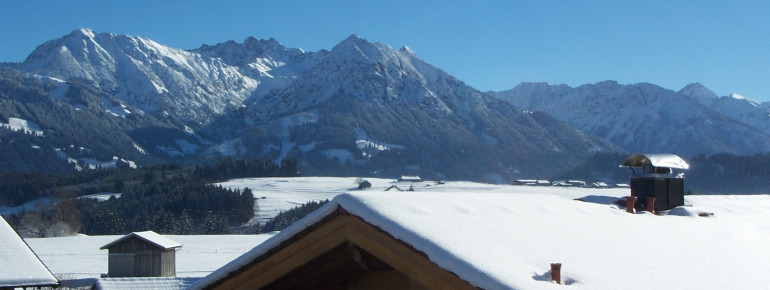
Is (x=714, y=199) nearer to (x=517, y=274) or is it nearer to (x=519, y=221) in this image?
(x=519, y=221)

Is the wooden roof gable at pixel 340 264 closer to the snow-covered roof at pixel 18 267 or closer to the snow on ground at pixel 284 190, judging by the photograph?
the snow-covered roof at pixel 18 267

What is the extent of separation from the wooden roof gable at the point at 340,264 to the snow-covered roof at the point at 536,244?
0.20 feet

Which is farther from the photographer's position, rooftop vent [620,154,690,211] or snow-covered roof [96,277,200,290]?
snow-covered roof [96,277,200,290]

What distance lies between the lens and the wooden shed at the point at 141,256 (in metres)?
42.7

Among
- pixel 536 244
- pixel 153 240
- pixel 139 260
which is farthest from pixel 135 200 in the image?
pixel 536 244

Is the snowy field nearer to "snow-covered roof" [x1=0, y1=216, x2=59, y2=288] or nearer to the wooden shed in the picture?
"snow-covered roof" [x1=0, y1=216, x2=59, y2=288]

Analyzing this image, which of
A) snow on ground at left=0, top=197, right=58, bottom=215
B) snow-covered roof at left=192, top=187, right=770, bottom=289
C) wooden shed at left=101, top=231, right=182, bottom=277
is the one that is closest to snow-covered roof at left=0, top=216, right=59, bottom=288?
wooden shed at left=101, top=231, right=182, bottom=277

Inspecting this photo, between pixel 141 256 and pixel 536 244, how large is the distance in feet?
132

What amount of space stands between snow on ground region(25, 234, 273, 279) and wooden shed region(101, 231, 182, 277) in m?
0.93

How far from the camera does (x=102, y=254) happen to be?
59.8 m

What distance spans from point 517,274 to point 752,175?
20246 cm

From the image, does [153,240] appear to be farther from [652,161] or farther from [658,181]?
[658,181]

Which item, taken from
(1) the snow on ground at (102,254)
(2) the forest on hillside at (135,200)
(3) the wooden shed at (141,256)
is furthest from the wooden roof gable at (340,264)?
(2) the forest on hillside at (135,200)

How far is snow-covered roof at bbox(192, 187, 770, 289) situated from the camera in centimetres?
481
